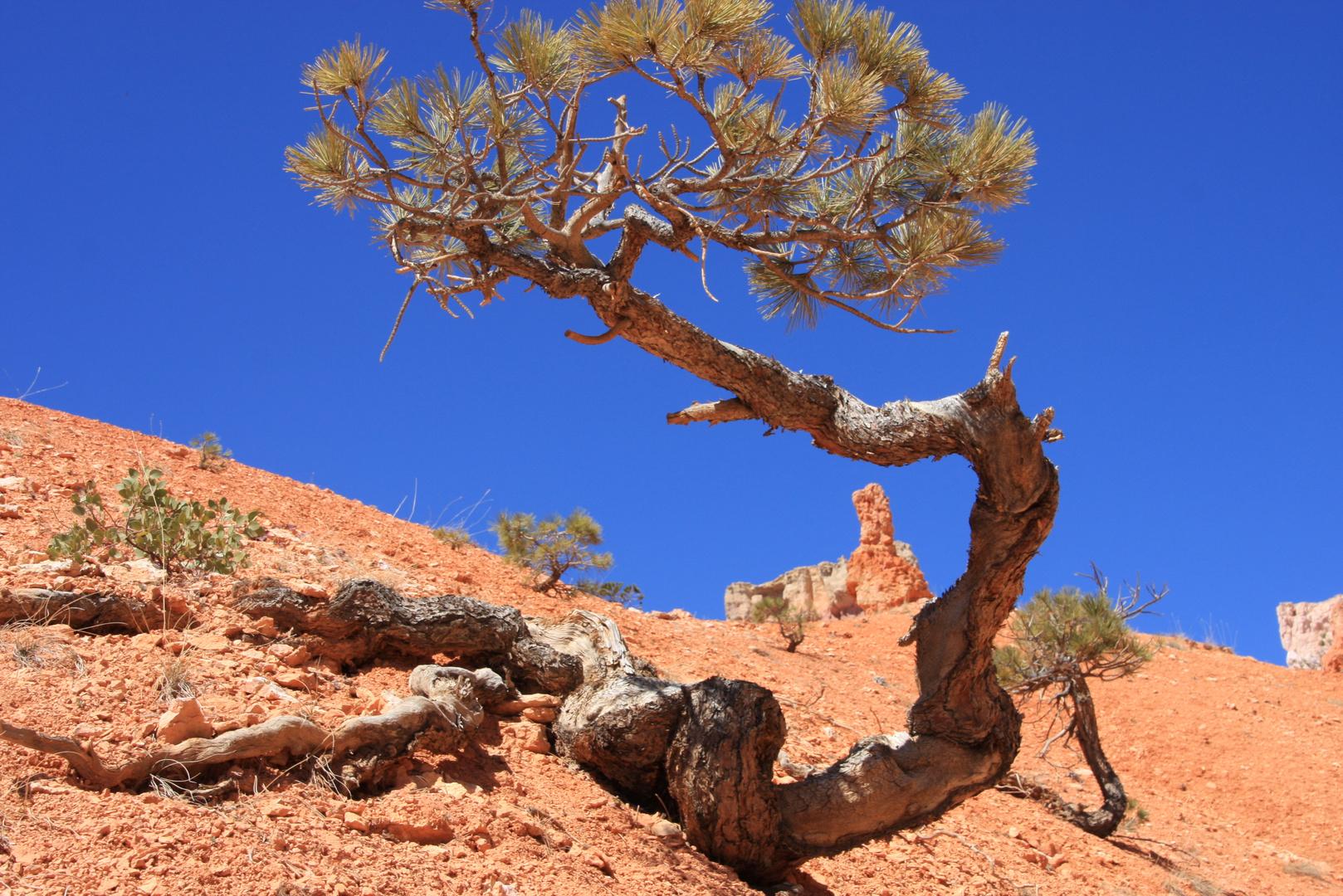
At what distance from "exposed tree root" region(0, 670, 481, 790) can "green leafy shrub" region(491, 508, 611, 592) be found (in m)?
5.91

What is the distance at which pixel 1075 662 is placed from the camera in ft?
32.4

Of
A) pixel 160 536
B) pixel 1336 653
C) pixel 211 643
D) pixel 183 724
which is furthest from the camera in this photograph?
pixel 1336 653

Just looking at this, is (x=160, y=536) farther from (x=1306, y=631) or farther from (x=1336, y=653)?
(x=1306, y=631)

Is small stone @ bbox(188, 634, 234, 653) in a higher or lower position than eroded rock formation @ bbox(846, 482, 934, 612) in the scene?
lower

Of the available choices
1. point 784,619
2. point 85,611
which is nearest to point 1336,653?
point 784,619

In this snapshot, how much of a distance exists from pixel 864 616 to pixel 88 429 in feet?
58.4

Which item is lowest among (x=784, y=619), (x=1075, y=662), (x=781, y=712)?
(x=781, y=712)

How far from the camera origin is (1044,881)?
5895 millimetres

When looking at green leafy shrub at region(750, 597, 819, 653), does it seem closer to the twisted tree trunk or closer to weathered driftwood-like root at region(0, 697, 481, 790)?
the twisted tree trunk

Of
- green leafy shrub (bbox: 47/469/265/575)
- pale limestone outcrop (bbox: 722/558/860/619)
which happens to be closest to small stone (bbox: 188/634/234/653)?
green leafy shrub (bbox: 47/469/265/575)

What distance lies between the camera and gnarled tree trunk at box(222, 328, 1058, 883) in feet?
14.8

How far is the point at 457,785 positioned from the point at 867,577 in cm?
2072

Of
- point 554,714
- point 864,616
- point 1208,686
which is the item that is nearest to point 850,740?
point 554,714

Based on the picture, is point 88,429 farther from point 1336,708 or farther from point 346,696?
point 1336,708
